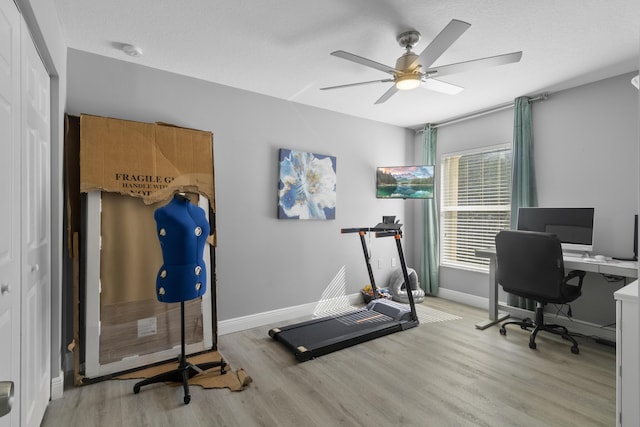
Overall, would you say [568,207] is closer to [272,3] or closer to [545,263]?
[545,263]

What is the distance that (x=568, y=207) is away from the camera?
128 inches

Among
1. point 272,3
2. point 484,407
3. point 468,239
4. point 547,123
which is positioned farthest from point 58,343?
point 547,123

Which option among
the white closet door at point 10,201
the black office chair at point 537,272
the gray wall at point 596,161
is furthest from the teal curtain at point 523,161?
the white closet door at point 10,201

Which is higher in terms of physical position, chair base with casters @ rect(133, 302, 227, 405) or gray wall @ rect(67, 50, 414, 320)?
gray wall @ rect(67, 50, 414, 320)

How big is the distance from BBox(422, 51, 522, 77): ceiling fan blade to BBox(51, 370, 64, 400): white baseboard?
3236 millimetres

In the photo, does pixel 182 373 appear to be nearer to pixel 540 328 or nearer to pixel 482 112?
pixel 540 328

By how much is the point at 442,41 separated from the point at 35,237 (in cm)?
249

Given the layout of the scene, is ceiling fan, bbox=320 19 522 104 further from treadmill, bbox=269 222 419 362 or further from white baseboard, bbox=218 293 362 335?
white baseboard, bbox=218 293 362 335

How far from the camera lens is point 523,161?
3521mm

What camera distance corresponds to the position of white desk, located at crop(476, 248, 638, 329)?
8.33ft

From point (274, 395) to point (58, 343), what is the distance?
4.73 ft

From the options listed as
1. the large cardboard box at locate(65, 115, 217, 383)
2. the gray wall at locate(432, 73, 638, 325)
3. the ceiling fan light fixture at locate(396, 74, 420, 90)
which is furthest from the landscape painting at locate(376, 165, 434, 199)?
the large cardboard box at locate(65, 115, 217, 383)

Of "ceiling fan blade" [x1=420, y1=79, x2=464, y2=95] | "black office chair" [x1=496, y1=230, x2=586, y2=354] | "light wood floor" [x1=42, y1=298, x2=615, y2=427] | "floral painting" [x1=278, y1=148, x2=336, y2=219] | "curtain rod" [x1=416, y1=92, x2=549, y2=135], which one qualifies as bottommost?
"light wood floor" [x1=42, y1=298, x2=615, y2=427]

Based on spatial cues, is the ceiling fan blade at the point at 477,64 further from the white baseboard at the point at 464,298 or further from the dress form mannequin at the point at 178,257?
the white baseboard at the point at 464,298
